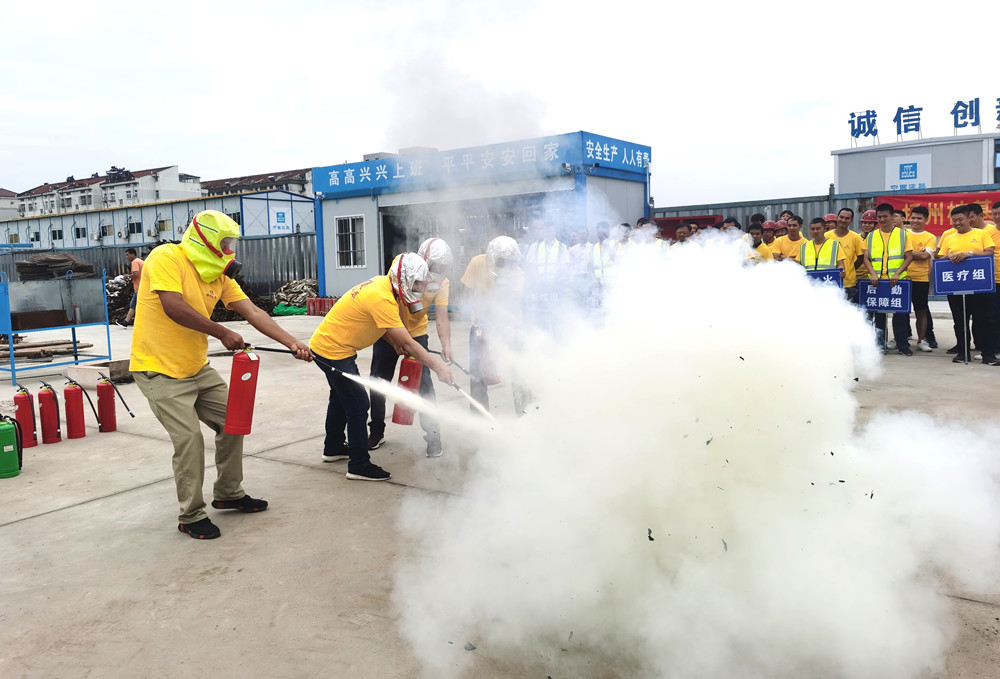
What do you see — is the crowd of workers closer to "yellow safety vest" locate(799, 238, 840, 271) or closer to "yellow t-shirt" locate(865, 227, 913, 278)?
"yellow safety vest" locate(799, 238, 840, 271)

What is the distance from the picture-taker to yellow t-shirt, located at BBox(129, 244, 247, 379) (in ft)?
11.4

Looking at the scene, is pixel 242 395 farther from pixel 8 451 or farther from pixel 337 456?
pixel 8 451

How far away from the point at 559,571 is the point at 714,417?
822 mm

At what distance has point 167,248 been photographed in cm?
354

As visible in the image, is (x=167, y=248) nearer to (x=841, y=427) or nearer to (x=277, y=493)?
(x=277, y=493)

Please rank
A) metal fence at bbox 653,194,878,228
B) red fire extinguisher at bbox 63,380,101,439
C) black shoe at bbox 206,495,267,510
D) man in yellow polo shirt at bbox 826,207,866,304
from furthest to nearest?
metal fence at bbox 653,194,878,228 → man in yellow polo shirt at bbox 826,207,866,304 → red fire extinguisher at bbox 63,380,101,439 → black shoe at bbox 206,495,267,510

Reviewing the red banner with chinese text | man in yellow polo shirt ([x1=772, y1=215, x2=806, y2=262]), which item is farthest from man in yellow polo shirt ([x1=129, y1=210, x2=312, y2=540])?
the red banner with chinese text

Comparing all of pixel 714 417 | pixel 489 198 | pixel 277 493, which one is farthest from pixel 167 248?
pixel 489 198

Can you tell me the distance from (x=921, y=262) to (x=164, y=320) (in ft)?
28.2

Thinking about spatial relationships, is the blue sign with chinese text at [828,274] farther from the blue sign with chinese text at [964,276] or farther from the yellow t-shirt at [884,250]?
the blue sign with chinese text at [964,276]

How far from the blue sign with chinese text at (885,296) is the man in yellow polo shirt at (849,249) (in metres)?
0.10

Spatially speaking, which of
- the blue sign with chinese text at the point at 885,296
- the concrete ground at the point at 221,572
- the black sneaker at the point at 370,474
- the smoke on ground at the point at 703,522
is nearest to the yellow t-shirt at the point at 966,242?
the blue sign with chinese text at the point at 885,296

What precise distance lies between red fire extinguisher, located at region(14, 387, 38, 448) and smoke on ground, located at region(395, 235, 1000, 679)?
13.4ft

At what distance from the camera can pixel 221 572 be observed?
312 centimetres
